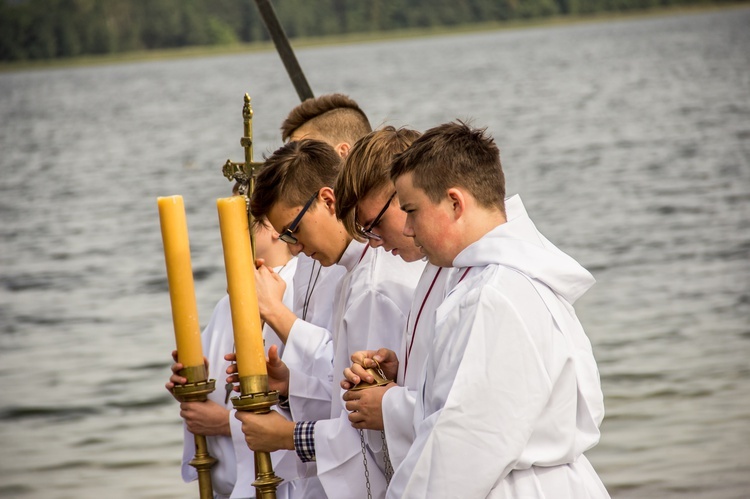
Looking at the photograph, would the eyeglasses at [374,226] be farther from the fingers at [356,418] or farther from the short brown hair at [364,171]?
the fingers at [356,418]

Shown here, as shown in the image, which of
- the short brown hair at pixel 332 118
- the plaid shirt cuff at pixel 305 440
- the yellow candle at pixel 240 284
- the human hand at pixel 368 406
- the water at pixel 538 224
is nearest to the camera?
the yellow candle at pixel 240 284

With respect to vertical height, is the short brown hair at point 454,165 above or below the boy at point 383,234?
above

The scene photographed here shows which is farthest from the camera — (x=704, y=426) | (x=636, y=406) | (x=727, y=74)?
(x=727, y=74)

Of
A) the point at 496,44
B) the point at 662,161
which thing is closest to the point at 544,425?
the point at 662,161

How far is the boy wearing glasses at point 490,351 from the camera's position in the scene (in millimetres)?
2395

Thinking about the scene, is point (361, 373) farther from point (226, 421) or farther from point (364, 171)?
point (226, 421)

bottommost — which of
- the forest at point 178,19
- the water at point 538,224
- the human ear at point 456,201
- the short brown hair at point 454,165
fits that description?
the water at point 538,224

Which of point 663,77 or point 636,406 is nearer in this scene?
point 636,406

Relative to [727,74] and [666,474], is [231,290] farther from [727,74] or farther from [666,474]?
[727,74]

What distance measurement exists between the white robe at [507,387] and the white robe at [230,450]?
40.8 inches

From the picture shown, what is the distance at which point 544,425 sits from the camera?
8.13ft

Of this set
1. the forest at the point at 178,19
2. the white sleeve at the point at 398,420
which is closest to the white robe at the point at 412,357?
the white sleeve at the point at 398,420

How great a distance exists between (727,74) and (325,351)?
4121 cm

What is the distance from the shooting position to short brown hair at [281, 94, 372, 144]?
4.14 meters
